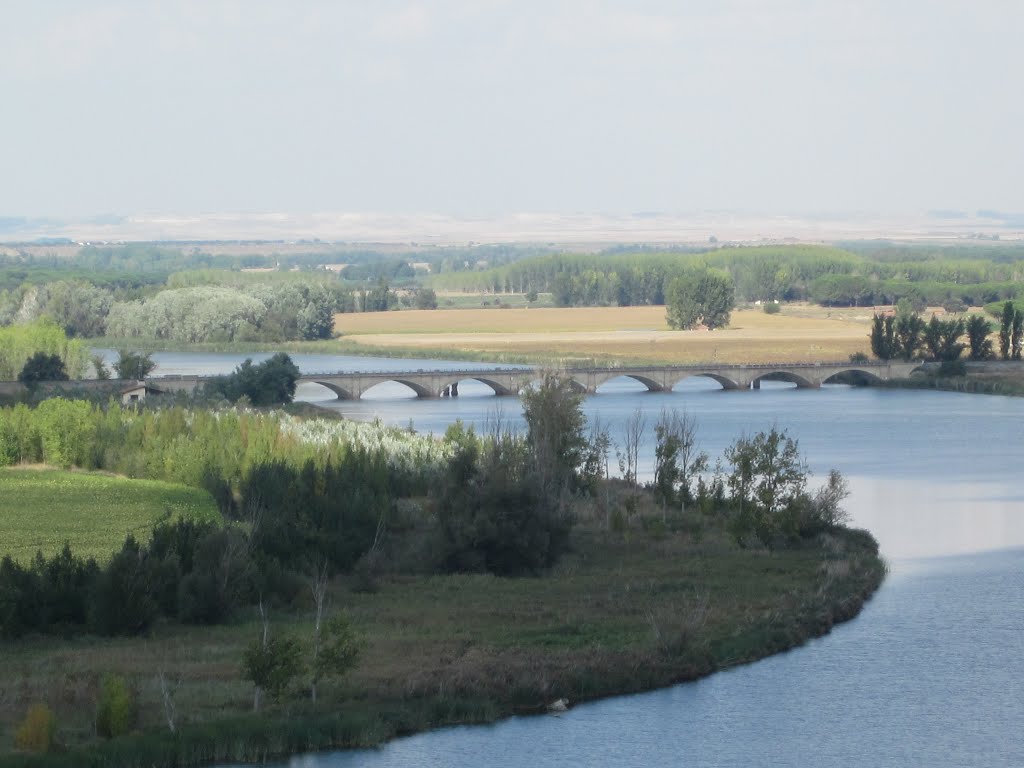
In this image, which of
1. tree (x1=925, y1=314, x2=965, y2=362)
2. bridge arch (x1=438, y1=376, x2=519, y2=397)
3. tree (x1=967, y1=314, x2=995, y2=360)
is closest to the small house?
bridge arch (x1=438, y1=376, x2=519, y2=397)

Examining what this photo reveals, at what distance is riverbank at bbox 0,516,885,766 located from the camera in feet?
75.1

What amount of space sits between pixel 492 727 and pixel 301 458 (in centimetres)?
2248

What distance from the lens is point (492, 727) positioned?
24.4 meters

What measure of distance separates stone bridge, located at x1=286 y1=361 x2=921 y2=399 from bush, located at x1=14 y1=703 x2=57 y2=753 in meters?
66.6

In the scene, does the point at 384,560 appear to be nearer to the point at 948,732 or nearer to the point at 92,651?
the point at 92,651

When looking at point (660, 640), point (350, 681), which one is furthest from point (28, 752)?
point (660, 640)

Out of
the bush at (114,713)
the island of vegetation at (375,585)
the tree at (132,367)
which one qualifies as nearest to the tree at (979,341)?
the tree at (132,367)

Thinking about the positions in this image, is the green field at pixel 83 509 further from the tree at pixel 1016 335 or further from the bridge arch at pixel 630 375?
the tree at pixel 1016 335

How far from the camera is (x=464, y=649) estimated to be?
27094mm

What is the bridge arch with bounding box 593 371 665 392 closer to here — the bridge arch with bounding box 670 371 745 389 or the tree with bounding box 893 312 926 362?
the bridge arch with bounding box 670 371 745 389

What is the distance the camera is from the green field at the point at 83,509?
→ 121 feet

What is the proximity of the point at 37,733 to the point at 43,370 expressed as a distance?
214ft

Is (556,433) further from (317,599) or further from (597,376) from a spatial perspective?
(597,376)

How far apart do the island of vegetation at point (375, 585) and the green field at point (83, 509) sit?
15 centimetres
